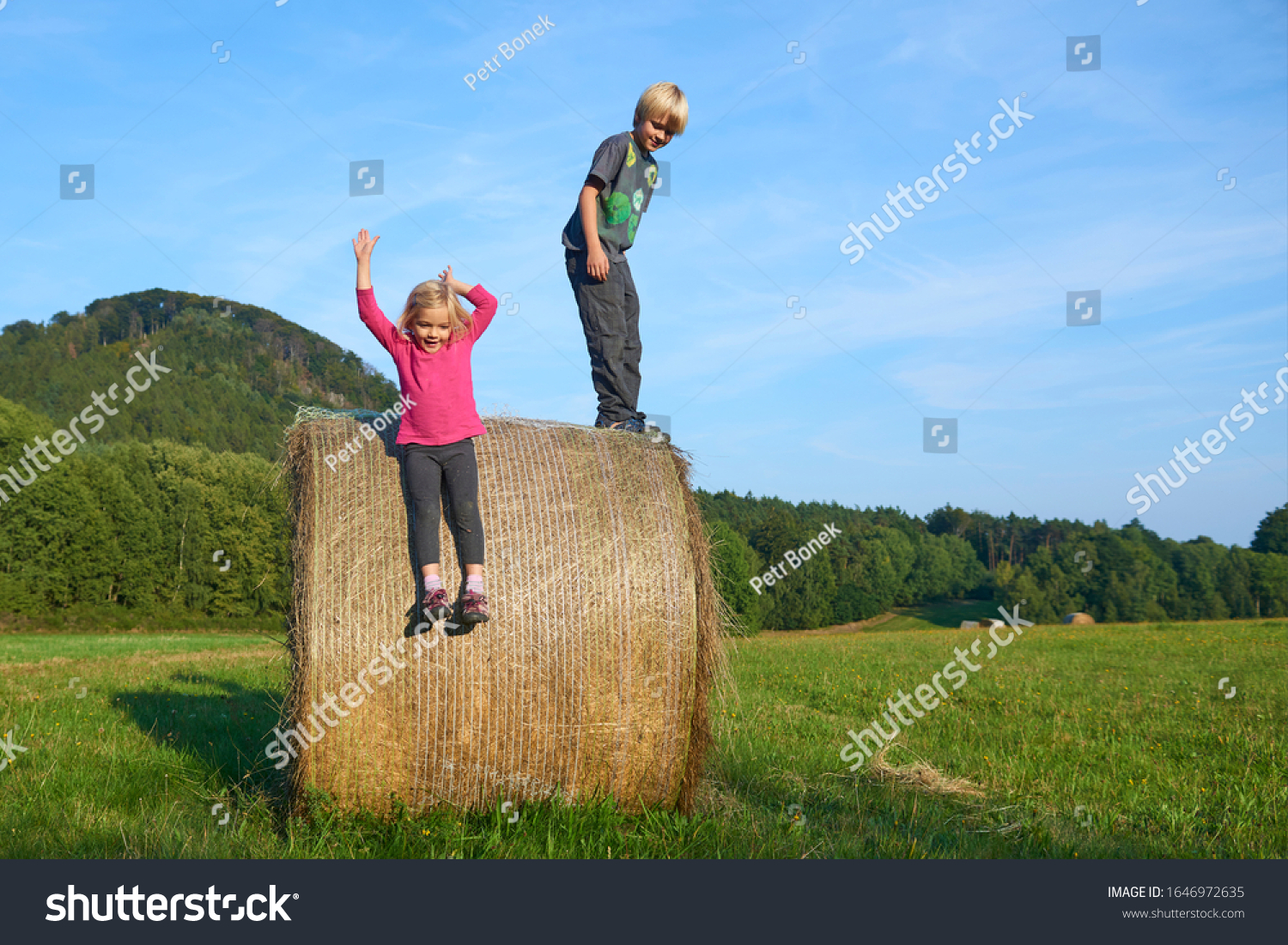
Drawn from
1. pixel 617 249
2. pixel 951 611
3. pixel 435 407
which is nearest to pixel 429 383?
pixel 435 407

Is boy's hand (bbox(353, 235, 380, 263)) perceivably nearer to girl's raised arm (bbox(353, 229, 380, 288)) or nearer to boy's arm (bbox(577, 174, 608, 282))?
girl's raised arm (bbox(353, 229, 380, 288))

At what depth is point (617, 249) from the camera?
6305mm

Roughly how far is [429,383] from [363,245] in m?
0.96

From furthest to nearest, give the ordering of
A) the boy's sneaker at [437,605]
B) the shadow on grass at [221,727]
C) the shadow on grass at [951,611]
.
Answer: the shadow on grass at [951,611] → the shadow on grass at [221,727] → the boy's sneaker at [437,605]

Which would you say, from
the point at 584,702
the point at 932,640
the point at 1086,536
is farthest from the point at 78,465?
the point at 1086,536

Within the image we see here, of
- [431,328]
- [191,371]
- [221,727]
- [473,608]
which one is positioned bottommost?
[221,727]

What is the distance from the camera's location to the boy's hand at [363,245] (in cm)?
534

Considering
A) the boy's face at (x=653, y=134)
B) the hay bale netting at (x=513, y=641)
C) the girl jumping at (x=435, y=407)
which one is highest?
the boy's face at (x=653, y=134)

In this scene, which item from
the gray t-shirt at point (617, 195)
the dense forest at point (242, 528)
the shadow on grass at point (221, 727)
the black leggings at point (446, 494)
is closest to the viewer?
the black leggings at point (446, 494)

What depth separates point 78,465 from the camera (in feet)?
155

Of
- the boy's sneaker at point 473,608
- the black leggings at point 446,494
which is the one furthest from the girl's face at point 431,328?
the boy's sneaker at point 473,608

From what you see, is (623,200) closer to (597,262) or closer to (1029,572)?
(597,262)

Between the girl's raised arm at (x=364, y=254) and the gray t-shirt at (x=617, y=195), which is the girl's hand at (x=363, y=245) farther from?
the gray t-shirt at (x=617, y=195)

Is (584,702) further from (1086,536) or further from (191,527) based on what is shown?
(1086,536)
